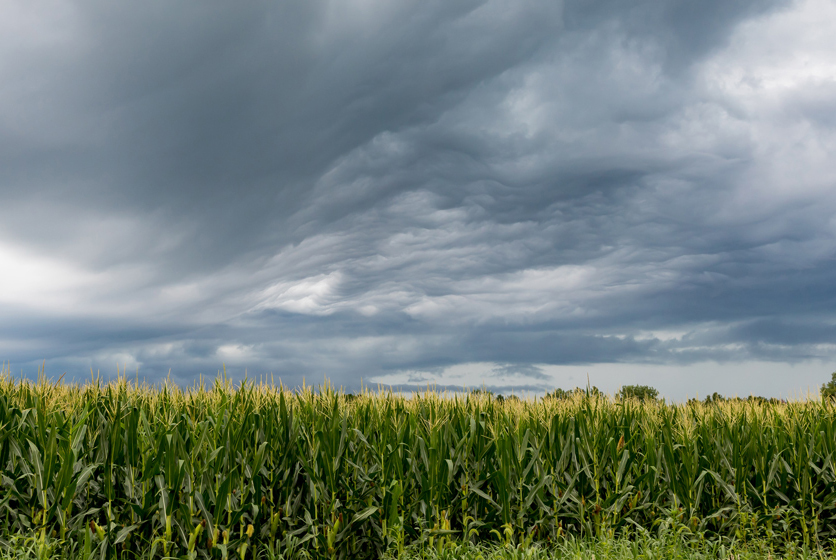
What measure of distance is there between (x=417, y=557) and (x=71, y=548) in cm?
441

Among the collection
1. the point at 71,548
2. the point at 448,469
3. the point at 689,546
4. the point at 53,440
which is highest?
the point at 53,440

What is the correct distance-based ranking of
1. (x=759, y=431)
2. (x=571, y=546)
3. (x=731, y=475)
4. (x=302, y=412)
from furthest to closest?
(x=759, y=431), (x=731, y=475), (x=302, y=412), (x=571, y=546)

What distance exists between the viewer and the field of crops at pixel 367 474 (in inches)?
280

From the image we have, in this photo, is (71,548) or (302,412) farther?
(302,412)

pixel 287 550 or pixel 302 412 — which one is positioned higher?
pixel 302 412

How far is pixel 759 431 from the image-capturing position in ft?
34.0

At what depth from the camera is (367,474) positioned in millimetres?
7734

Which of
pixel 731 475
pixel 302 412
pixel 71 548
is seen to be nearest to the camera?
pixel 71 548

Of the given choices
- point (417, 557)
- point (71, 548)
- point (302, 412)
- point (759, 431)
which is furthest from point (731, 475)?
point (71, 548)

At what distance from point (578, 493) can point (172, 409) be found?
6444mm

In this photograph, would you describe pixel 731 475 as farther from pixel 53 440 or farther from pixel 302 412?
pixel 53 440

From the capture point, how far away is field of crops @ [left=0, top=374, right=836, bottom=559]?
711 centimetres

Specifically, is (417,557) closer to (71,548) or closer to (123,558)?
(123,558)

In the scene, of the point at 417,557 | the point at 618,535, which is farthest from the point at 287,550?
the point at 618,535
